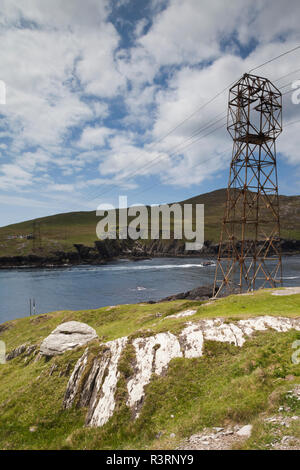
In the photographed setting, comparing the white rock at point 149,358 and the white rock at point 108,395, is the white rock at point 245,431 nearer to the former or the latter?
the white rock at point 149,358

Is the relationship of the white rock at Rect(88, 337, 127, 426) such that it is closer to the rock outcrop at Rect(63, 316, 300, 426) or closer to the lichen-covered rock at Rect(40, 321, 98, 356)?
the rock outcrop at Rect(63, 316, 300, 426)

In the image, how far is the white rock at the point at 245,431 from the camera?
950 centimetres

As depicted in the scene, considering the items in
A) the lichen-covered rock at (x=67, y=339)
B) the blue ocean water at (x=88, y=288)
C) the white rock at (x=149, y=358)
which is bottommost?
the blue ocean water at (x=88, y=288)

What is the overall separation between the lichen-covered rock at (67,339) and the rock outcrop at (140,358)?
6023 millimetres

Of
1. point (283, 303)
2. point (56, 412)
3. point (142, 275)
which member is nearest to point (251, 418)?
point (56, 412)

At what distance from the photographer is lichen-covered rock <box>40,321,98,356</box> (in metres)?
24.0

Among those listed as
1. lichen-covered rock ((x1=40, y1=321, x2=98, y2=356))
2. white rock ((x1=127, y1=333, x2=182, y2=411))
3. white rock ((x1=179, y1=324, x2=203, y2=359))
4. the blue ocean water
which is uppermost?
white rock ((x1=179, y1=324, x2=203, y2=359))

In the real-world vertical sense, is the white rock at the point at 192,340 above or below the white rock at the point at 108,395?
above

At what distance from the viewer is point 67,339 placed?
80.6 feet

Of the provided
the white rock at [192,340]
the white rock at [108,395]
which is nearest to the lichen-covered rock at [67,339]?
the white rock at [108,395]

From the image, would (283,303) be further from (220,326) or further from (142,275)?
(142,275)

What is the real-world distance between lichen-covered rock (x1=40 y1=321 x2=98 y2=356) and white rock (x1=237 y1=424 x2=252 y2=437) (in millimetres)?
16347

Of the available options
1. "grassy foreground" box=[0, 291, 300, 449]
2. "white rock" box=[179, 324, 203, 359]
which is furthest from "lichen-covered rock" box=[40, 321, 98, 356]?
"white rock" box=[179, 324, 203, 359]

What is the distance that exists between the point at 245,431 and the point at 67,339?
18777 millimetres
